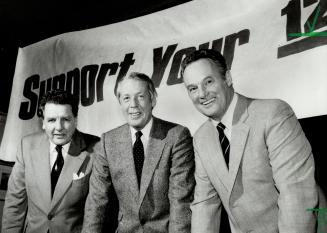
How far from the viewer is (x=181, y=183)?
6.18ft

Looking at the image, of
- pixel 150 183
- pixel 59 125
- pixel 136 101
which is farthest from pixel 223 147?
pixel 59 125

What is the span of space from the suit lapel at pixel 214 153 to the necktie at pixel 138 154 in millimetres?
317

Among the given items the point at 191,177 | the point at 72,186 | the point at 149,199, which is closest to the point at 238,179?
the point at 191,177

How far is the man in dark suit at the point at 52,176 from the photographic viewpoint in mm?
2211

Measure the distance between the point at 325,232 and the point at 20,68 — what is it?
291 cm

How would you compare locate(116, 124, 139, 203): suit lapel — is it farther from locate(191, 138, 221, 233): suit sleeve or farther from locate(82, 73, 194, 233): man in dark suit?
locate(191, 138, 221, 233): suit sleeve

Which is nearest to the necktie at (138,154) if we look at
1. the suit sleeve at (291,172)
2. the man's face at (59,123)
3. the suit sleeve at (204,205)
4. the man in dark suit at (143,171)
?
the man in dark suit at (143,171)

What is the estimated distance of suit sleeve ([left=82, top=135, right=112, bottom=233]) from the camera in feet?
6.54

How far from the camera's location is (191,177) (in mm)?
1930

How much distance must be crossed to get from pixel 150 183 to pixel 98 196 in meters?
0.30

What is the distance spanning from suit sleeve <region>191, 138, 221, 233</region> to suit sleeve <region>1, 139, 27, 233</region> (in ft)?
3.80

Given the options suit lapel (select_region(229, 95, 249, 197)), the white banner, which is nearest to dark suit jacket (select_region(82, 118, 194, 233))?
suit lapel (select_region(229, 95, 249, 197))

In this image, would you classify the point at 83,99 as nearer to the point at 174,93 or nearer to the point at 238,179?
the point at 174,93

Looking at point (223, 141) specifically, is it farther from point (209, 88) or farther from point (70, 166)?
point (70, 166)
